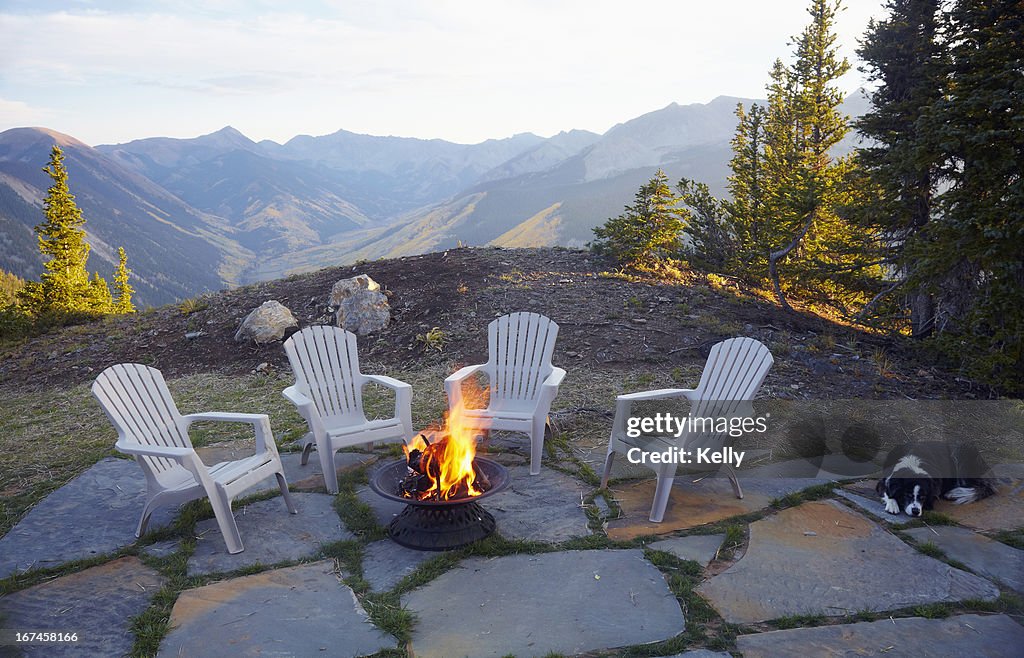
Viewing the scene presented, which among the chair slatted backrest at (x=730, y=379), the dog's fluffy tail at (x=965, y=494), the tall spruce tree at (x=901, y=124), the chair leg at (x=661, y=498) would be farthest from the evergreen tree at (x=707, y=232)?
the chair leg at (x=661, y=498)

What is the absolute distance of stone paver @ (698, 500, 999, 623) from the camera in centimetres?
262

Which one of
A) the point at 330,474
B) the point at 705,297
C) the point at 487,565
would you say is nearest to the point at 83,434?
the point at 330,474

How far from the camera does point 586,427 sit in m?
5.00

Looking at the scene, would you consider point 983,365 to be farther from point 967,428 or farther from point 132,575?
point 132,575

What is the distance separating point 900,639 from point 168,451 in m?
3.42

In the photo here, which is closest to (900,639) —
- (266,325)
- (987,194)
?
(987,194)

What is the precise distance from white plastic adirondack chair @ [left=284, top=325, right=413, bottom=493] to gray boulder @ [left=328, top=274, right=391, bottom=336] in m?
3.30

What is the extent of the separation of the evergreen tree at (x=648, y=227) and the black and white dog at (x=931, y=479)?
6.24 metres

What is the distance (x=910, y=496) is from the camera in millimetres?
3430

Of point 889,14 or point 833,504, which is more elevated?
point 889,14

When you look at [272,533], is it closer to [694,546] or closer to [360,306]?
[694,546]

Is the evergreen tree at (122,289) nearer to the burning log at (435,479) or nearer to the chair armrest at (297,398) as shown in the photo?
the chair armrest at (297,398)

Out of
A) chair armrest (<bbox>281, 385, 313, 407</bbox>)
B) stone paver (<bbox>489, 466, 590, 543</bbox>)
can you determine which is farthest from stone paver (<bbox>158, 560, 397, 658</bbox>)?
chair armrest (<bbox>281, 385, 313, 407</bbox>)

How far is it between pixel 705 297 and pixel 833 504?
5.09m
